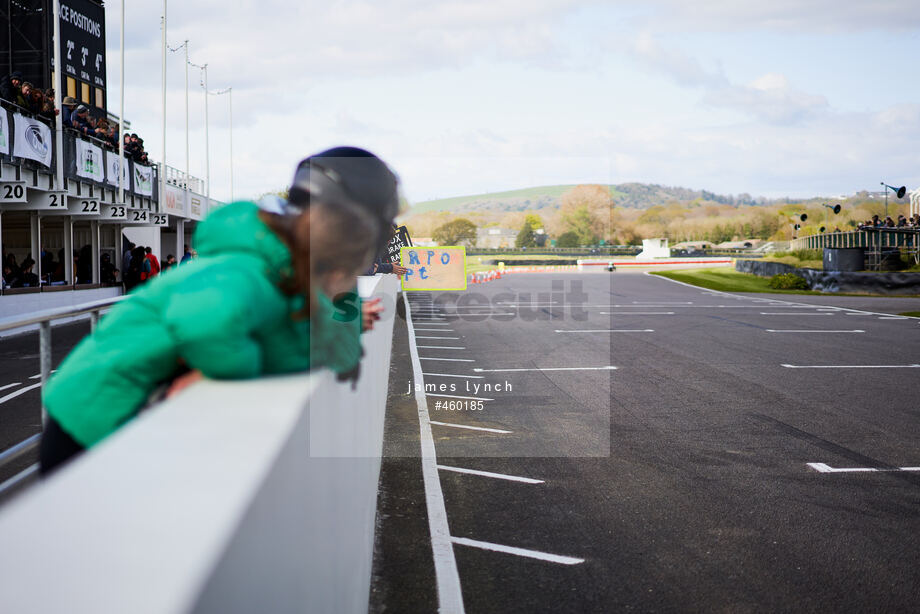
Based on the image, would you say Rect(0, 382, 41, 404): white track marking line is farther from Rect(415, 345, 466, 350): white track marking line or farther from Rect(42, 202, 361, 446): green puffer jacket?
Rect(42, 202, 361, 446): green puffer jacket

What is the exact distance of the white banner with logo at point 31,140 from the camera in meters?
17.7

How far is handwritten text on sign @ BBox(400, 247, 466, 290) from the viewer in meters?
14.6

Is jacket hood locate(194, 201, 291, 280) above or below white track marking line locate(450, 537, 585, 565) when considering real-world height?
above

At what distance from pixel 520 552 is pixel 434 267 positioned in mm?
9964

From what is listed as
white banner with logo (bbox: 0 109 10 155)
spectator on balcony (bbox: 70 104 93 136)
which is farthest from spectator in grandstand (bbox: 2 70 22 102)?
spectator on balcony (bbox: 70 104 93 136)

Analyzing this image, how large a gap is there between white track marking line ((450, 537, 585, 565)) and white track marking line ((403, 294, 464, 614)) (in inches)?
4.5

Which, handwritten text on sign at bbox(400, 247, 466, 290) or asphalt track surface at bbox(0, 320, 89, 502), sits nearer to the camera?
asphalt track surface at bbox(0, 320, 89, 502)

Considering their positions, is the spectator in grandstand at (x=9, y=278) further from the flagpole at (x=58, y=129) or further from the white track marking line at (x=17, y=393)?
the white track marking line at (x=17, y=393)

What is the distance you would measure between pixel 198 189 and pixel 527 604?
4199cm

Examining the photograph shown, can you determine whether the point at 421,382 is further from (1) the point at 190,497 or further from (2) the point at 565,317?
(2) the point at 565,317

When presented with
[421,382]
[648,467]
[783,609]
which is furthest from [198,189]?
[783,609]

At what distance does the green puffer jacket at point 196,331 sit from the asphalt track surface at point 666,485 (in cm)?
242

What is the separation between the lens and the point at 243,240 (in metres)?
2.26

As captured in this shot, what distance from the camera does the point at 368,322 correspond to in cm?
336
